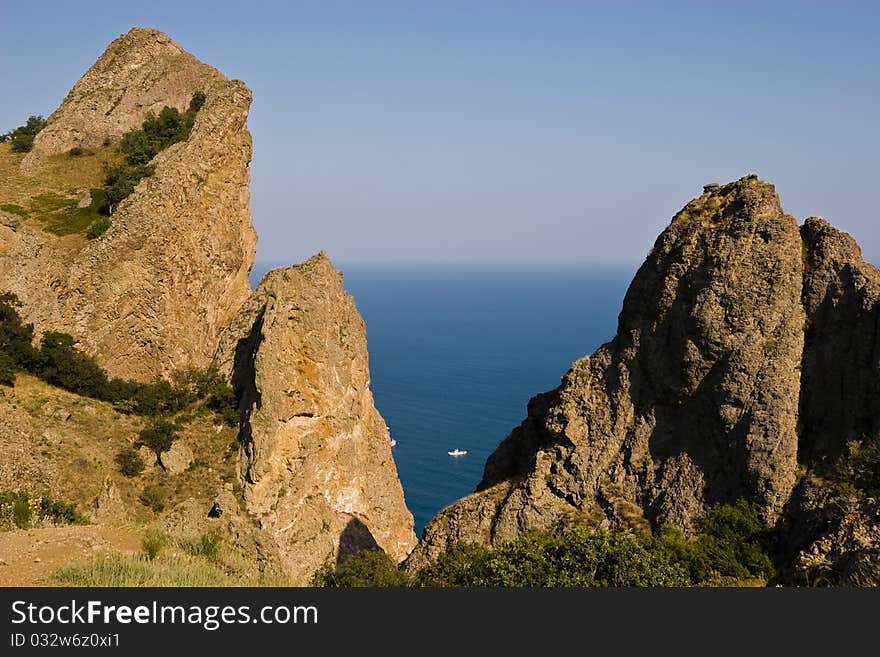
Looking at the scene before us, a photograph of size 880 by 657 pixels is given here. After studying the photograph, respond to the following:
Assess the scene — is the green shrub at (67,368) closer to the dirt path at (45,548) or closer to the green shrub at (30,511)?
the green shrub at (30,511)

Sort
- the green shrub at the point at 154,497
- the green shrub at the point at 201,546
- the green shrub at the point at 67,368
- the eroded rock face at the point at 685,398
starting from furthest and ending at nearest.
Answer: the green shrub at the point at 67,368
the green shrub at the point at 154,497
the eroded rock face at the point at 685,398
the green shrub at the point at 201,546

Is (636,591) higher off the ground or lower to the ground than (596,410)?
lower

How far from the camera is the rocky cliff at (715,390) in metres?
25.9

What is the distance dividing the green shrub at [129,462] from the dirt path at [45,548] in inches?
755

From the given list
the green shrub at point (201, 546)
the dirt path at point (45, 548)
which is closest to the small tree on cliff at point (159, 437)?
the green shrub at point (201, 546)

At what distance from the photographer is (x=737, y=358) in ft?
87.7

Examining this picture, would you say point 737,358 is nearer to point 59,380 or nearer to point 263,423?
point 263,423

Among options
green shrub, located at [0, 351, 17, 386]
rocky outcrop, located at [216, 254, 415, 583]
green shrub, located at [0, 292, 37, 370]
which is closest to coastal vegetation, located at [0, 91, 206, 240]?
green shrub, located at [0, 292, 37, 370]

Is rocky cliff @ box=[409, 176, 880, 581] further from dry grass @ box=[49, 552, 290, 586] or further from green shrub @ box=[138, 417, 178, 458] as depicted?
green shrub @ box=[138, 417, 178, 458]

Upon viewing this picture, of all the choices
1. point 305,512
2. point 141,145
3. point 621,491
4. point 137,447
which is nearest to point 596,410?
point 621,491

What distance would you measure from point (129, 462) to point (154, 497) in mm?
2386

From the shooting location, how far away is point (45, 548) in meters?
18.8

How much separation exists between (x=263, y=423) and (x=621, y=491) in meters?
18.2

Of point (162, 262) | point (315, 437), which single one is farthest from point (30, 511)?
point (162, 262)
